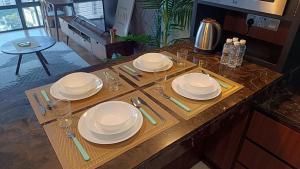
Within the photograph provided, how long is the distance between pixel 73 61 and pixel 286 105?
3.02 meters

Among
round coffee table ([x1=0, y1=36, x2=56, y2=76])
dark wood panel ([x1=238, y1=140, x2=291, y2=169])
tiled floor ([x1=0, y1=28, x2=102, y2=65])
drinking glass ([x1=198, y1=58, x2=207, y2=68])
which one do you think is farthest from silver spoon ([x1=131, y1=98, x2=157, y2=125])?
tiled floor ([x1=0, y1=28, x2=102, y2=65])

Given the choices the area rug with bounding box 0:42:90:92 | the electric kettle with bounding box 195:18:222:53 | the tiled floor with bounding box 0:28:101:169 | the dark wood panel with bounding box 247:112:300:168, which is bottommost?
the area rug with bounding box 0:42:90:92

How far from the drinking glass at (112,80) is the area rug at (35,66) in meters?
1.83

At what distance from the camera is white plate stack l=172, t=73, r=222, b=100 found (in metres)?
0.89

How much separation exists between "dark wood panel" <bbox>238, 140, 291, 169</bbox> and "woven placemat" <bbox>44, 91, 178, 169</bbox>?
69cm

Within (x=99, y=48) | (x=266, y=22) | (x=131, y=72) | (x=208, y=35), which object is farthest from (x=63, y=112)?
(x=99, y=48)

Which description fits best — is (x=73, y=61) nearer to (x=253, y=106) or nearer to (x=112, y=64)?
(x=112, y=64)

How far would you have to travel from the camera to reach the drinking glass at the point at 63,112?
0.76 meters

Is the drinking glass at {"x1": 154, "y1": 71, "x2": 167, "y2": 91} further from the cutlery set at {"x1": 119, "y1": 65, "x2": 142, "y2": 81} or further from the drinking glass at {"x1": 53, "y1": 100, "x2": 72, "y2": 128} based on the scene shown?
the drinking glass at {"x1": 53, "y1": 100, "x2": 72, "y2": 128}

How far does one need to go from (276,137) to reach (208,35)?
0.67 metres

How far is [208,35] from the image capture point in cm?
127

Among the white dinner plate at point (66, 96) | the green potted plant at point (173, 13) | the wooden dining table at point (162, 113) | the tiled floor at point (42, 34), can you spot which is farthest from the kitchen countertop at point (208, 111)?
the tiled floor at point (42, 34)

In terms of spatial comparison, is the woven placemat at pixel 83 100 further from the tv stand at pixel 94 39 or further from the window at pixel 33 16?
the window at pixel 33 16

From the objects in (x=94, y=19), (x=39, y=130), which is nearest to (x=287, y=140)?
(x=39, y=130)
